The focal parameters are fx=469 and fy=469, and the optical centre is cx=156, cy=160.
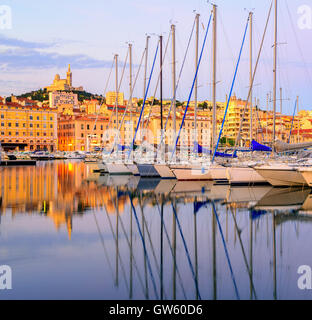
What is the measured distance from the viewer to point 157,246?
12.2 metres

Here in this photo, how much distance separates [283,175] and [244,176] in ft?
8.34

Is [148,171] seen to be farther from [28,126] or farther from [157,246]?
[28,126]

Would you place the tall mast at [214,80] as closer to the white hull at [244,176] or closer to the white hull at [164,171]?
the white hull at [244,176]

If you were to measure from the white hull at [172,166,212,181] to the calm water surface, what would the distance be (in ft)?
25.6

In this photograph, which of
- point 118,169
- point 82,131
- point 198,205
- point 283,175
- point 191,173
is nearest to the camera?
point 198,205

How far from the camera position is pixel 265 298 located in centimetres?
823

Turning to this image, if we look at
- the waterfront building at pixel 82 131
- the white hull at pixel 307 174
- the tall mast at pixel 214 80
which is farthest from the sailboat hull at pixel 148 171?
the waterfront building at pixel 82 131

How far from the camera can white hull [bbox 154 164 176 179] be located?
3294 centimetres

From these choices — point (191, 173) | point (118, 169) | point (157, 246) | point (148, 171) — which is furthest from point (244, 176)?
point (157, 246)

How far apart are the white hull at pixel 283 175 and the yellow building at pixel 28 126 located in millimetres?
78778

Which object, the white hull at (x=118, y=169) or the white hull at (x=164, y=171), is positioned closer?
the white hull at (x=164, y=171)

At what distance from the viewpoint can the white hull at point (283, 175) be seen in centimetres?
2483
